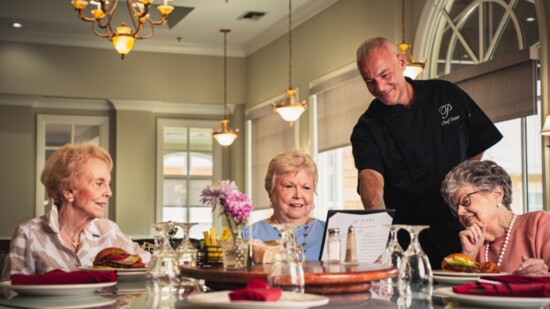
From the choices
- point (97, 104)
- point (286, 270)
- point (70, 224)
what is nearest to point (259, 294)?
point (286, 270)

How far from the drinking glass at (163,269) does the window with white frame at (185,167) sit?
8.95m

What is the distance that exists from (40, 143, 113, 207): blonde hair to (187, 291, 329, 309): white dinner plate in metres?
1.52

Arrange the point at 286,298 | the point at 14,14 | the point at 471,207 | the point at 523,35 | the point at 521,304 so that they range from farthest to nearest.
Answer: the point at 14,14 → the point at 523,35 → the point at 471,207 → the point at 521,304 → the point at 286,298

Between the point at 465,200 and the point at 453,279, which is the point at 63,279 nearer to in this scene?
the point at 453,279

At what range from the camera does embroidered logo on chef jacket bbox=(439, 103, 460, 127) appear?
10.8 feet

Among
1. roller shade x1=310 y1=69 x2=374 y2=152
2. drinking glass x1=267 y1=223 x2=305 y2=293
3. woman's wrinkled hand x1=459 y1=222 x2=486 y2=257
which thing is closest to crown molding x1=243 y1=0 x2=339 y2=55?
roller shade x1=310 y1=69 x2=374 y2=152

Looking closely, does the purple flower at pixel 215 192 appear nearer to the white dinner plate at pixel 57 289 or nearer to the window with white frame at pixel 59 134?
the white dinner plate at pixel 57 289

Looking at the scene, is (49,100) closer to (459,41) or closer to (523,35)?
(459,41)

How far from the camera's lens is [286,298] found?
1632mm

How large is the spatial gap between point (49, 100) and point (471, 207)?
8.83 metres

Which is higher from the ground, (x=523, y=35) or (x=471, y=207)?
(x=523, y=35)

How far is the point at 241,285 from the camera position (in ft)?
6.62

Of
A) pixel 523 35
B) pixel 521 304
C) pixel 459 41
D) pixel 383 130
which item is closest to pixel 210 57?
pixel 459 41

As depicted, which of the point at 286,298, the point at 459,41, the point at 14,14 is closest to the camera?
the point at 286,298
